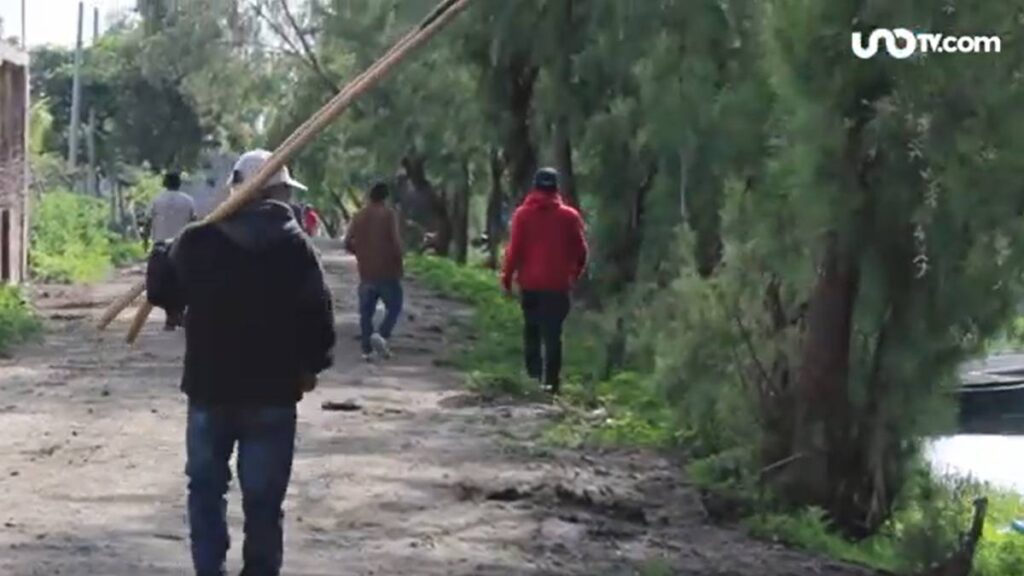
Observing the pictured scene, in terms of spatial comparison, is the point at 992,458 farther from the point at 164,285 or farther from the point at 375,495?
the point at 164,285

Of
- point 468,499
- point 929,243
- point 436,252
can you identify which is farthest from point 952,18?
point 436,252

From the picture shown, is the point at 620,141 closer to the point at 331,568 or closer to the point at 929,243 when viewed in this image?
the point at 929,243

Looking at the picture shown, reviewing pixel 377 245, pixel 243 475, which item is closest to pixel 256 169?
pixel 243 475

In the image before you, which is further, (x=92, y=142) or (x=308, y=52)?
(x=92, y=142)

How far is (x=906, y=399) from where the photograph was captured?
12.2 metres

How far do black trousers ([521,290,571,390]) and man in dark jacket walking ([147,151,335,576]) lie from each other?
8316mm

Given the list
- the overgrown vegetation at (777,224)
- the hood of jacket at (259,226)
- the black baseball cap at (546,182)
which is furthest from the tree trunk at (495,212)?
the hood of jacket at (259,226)

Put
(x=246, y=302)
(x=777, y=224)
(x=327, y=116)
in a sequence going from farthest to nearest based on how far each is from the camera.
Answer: (x=777, y=224) → (x=327, y=116) → (x=246, y=302)

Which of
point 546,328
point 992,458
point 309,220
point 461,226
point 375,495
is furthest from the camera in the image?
point 461,226

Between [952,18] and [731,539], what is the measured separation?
2.97 metres

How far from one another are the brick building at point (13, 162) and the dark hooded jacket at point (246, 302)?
2244 cm

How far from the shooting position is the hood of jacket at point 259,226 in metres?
7.61

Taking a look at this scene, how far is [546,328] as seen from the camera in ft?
53.3

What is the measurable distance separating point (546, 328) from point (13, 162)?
1644 centimetres
